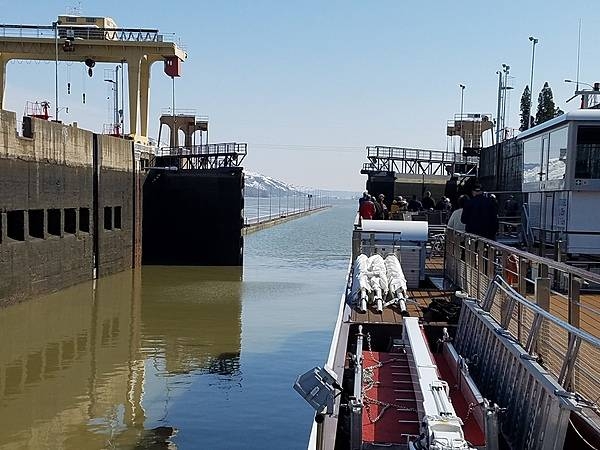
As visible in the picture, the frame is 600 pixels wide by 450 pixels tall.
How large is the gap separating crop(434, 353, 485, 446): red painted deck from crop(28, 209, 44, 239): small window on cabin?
15025 mm

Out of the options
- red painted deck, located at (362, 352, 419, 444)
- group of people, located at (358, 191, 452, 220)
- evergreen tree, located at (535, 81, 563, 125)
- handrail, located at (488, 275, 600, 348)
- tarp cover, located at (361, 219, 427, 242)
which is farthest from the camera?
evergreen tree, located at (535, 81, 563, 125)

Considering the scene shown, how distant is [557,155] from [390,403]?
852 centimetres

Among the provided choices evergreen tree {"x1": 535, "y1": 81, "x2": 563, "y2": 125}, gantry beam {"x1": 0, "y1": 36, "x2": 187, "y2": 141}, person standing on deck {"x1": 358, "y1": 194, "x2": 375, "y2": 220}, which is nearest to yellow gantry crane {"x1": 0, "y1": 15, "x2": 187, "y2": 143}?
gantry beam {"x1": 0, "y1": 36, "x2": 187, "y2": 141}

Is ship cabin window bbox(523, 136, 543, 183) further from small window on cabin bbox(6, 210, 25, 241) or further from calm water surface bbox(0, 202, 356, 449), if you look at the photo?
small window on cabin bbox(6, 210, 25, 241)

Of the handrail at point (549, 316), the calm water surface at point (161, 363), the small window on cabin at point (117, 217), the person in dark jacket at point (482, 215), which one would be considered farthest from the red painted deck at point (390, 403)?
the small window on cabin at point (117, 217)

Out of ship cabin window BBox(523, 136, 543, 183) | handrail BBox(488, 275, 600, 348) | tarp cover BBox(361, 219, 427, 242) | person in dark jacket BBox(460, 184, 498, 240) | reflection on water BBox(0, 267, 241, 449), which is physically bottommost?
reflection on water BBox(0, 267, 241, 449)

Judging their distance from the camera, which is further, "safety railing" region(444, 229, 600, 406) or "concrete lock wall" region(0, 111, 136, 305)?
"concrete lock wall" region(0, 111, 136, 305)

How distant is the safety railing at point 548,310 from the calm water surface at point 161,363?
3.26 meters

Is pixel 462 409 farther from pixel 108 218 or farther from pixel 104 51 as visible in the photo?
pixel 104 51

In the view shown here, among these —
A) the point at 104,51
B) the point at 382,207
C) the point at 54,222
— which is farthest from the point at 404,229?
the point at 104,51

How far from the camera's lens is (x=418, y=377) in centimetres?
614

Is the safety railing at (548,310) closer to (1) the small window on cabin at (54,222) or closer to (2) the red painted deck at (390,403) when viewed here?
(2) the red painted deck at (390,403)

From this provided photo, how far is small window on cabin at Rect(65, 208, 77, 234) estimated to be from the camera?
23.2 meters

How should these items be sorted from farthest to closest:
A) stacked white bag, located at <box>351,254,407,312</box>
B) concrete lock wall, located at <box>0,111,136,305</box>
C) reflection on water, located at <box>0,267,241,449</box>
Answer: concrete lock wall, located at <box>0,111,136,305</box> → reflection on water, located at <box>0,267,241,449</box> → stacked white bag, located at <box>351,254,407,312</box>
